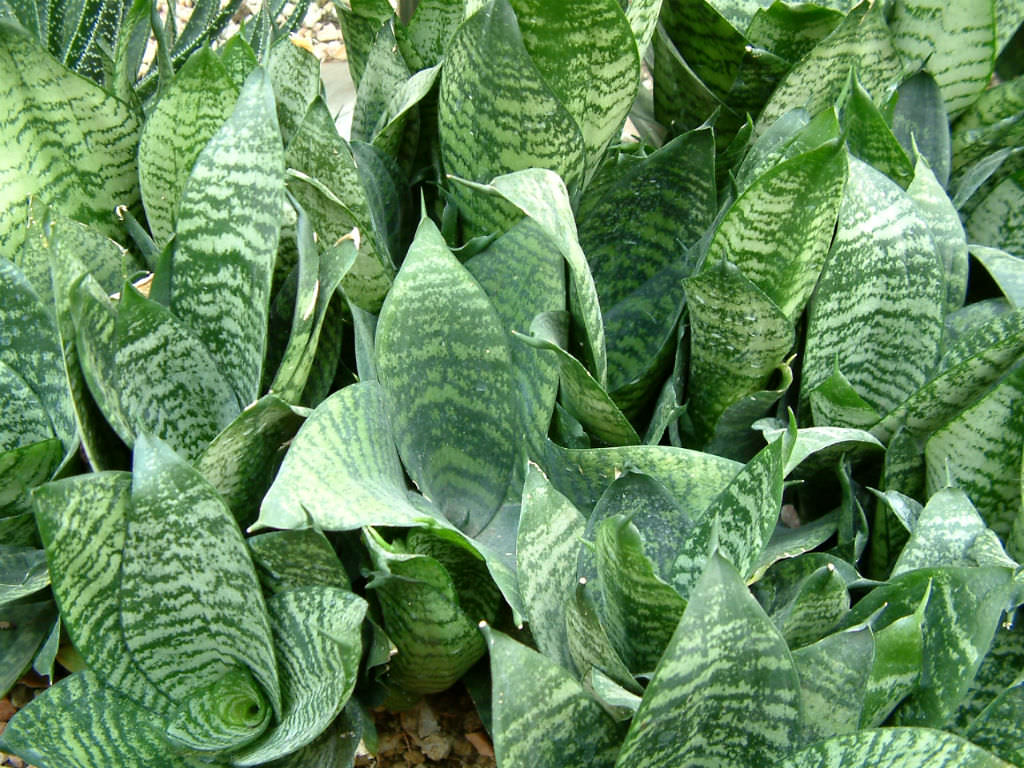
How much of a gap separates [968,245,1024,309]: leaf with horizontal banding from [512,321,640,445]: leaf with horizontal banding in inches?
12.1

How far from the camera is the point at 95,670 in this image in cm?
65

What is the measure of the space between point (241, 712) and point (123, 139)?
0.45 metres

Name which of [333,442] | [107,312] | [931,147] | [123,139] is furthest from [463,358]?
[931,147]

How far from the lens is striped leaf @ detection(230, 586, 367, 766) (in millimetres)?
590

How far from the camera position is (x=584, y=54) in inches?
30.5

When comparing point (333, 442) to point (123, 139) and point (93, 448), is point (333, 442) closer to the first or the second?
point (93, 448)

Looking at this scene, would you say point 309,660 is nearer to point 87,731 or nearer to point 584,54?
point 87,731

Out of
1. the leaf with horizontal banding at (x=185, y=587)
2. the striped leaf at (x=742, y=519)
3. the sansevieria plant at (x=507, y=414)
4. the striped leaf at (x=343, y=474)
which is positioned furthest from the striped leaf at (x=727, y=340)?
the leaf with horizontal banding at (x=185, y=587)

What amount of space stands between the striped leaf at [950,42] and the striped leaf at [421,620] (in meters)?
0.63

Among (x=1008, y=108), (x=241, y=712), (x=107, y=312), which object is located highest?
(x=1008, y=108)

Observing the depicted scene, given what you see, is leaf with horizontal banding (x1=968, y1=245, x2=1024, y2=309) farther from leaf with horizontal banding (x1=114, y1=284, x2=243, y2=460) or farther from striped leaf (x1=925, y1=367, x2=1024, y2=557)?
leaf with horizontal banding (x1=114, y1=284, x2=243, y2=460)

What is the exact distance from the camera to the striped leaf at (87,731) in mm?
615

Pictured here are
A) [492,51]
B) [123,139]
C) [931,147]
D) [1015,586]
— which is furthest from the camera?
[931,147]

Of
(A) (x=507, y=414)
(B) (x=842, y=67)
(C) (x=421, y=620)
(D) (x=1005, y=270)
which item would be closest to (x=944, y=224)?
(D) (x=1005, y=270)
